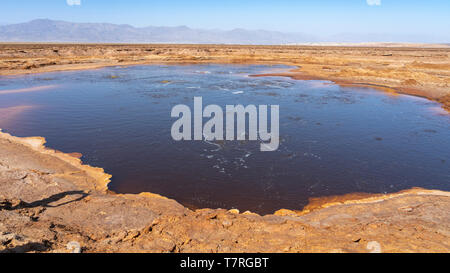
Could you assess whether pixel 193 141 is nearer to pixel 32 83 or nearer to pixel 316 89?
pixel 316 89

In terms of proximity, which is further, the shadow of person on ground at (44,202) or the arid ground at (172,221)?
the shadow of person on ground at (44,202)

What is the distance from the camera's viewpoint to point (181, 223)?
662cm

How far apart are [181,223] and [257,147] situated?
690cm

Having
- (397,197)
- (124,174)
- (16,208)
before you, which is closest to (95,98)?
(124,174)

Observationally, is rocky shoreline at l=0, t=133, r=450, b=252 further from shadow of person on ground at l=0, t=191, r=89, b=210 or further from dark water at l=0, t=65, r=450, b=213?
dark water at l=0, t=65, r=450, b=213

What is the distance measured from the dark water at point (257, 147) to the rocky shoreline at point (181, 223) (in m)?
1.14

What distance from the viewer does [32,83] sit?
94.9 feet

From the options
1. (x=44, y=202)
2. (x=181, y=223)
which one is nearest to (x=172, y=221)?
(x=181, y=223)

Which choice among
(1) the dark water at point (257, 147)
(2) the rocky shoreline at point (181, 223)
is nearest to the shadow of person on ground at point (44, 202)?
(2) the rocky shoreline at point (181, 223)

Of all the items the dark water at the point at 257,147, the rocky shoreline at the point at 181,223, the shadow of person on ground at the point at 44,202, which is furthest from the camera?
the dark water at the point at 257,147

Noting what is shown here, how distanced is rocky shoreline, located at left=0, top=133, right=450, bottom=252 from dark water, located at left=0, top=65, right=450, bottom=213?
3.74 feet

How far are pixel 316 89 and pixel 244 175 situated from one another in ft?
68.6

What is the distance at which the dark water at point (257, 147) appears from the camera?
372 inches

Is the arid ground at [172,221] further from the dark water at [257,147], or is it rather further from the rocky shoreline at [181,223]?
the dark water at [257,147]
